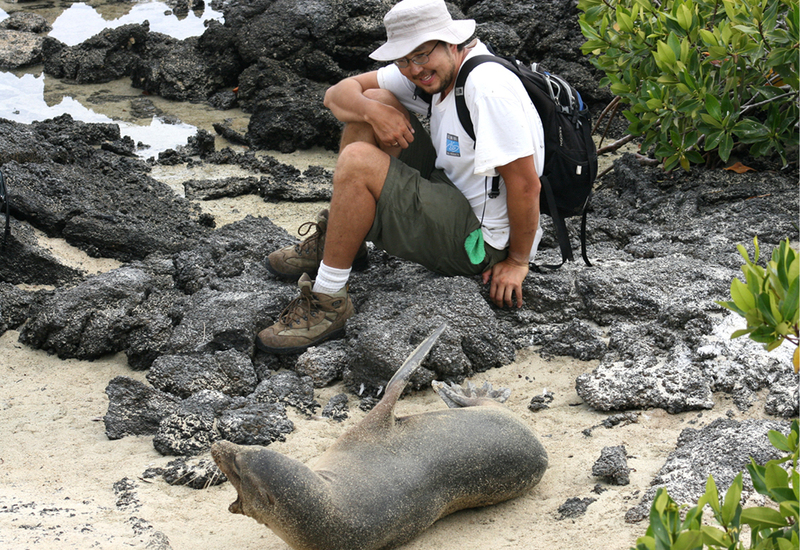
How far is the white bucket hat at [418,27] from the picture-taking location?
3594mm

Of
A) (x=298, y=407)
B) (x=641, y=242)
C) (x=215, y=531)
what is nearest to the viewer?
(x=215, y=531)

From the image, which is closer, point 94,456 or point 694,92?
point 94,456

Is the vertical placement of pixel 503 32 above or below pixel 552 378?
above

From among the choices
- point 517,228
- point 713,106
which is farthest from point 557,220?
point 713,106

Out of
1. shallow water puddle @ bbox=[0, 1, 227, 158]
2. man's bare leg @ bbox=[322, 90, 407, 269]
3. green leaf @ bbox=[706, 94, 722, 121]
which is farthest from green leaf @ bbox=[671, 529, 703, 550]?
shallow water puddle @ bbox=[0, 1, 227, 158]

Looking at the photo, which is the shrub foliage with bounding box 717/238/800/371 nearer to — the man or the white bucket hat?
the man

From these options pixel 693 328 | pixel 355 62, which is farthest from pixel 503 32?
pixel 693 328

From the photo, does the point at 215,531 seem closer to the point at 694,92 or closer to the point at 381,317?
the point at 381,317

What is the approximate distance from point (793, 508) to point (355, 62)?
797cm

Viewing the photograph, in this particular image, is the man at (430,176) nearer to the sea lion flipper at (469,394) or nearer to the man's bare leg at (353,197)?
the man's bare leg at (353,197)

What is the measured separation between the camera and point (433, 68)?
372 cm

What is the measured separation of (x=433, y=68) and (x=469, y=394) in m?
1.59

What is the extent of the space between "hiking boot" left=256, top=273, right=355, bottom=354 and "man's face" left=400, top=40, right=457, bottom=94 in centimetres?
118

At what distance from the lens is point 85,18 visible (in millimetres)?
12211
